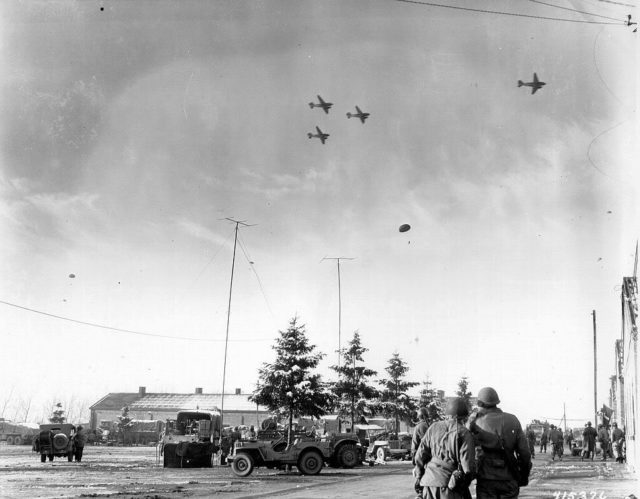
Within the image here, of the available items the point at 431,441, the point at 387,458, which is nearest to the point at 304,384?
the point at 387,458

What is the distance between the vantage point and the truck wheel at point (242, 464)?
65.4 feet

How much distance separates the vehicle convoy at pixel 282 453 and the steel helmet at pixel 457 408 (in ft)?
46.2

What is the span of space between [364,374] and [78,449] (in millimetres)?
20283

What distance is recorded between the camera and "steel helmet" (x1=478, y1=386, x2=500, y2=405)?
7.07 m

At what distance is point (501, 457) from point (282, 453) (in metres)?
14.6

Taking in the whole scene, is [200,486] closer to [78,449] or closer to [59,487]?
[59,487]

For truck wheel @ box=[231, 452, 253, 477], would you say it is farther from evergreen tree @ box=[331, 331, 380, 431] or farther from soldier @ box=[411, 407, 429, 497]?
evergreen tree @ box=[331, 331, 380, 431]

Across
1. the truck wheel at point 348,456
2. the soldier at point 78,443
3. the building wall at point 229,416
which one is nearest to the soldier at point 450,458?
the truck wheel at point 348,456

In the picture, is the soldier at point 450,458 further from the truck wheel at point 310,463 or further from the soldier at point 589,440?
the soldier at point 589,440

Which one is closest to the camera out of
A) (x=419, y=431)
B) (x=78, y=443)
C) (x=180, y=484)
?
(x=419, y=431)

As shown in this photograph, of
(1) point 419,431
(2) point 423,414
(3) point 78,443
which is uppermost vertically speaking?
(2) point 423,414

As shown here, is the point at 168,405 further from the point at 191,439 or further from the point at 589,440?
the point at 589,440

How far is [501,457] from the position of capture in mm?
6852

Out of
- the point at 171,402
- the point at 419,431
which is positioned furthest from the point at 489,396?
the point at 171,402
